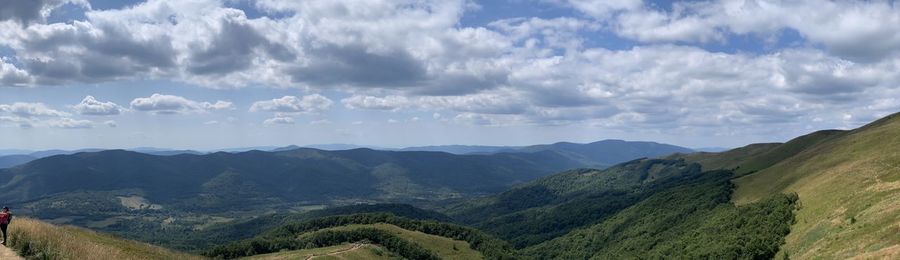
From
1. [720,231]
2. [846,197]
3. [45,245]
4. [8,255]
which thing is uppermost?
[45,245]

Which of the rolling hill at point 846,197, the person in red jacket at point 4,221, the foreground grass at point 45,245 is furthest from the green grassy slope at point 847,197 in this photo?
the person in red jacket at point 4,221

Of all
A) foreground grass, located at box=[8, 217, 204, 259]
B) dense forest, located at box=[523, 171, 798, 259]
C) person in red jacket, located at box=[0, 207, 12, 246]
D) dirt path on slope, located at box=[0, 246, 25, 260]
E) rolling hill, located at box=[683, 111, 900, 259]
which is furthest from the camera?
dense forest, located at box=[523, 171, 798, 259]

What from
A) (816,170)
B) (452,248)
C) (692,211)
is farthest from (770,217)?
(452,248)

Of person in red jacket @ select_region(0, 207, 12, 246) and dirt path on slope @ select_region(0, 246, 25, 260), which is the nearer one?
dirt path on slope @ select_region(0, 246, 25, 260)

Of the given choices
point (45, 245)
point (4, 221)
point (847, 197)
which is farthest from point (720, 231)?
point (4, 221)

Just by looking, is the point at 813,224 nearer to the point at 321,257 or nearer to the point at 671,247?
the point at 671,247

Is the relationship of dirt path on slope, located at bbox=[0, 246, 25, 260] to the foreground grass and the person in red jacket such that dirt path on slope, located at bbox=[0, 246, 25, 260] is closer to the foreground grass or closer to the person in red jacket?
the foreground grass

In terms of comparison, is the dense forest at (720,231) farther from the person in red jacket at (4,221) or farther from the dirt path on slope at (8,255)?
the person in red jacket at (4,221)

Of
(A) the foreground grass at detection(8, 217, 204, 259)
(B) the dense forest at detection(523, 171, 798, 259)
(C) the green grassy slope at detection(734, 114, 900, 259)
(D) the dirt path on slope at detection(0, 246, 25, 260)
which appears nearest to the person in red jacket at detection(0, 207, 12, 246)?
(A) the foreground grass at detection(8, 217, 204, 259)

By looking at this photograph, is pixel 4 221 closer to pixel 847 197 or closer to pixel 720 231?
pixel 847 197
